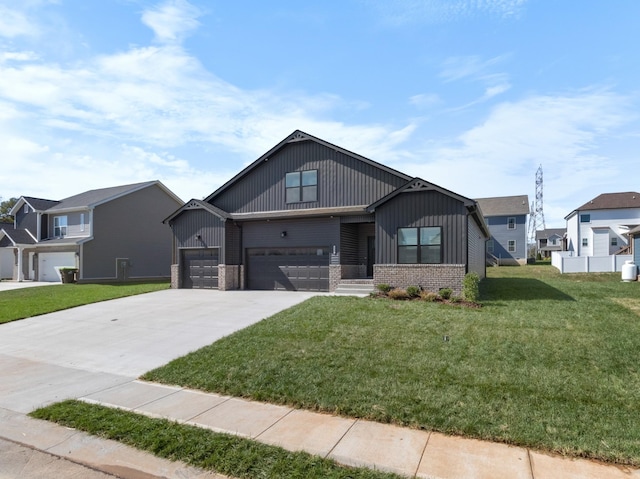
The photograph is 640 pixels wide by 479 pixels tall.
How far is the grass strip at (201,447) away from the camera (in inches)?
153

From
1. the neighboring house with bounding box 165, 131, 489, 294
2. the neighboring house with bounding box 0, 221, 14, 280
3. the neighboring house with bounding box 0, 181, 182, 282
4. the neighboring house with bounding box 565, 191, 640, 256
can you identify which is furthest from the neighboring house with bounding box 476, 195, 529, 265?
the neighboring house with bounding box 0, 221, 14, 280

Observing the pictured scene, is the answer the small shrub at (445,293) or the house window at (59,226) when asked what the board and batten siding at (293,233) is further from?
the house window at (59,226)

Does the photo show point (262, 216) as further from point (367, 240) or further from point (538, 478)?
point (538, 478)

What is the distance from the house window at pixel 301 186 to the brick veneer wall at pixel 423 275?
5.54 metres

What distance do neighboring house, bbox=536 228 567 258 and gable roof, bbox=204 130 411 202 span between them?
4580 cm

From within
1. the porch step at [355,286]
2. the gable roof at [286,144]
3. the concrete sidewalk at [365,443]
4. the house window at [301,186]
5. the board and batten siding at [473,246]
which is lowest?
the concrete sidewalk at [365,443]

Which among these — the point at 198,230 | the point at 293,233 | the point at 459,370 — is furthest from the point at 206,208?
the point at 459,370

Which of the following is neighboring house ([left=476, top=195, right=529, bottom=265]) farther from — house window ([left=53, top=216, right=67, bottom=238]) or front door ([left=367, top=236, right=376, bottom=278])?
house window ([left=53, top=216, right=67, bottom=238])

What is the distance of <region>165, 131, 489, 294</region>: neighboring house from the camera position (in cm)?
1545

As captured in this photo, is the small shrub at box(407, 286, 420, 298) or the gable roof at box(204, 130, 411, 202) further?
the gable roof at box(204, 130, 411, 202)

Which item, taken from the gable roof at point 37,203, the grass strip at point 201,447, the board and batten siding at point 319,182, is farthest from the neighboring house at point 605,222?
the gable roof at point 37,203

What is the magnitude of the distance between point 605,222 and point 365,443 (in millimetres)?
43745

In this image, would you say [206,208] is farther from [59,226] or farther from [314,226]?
[59,226]

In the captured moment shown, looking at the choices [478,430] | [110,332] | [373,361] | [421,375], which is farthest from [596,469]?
[110,332]
